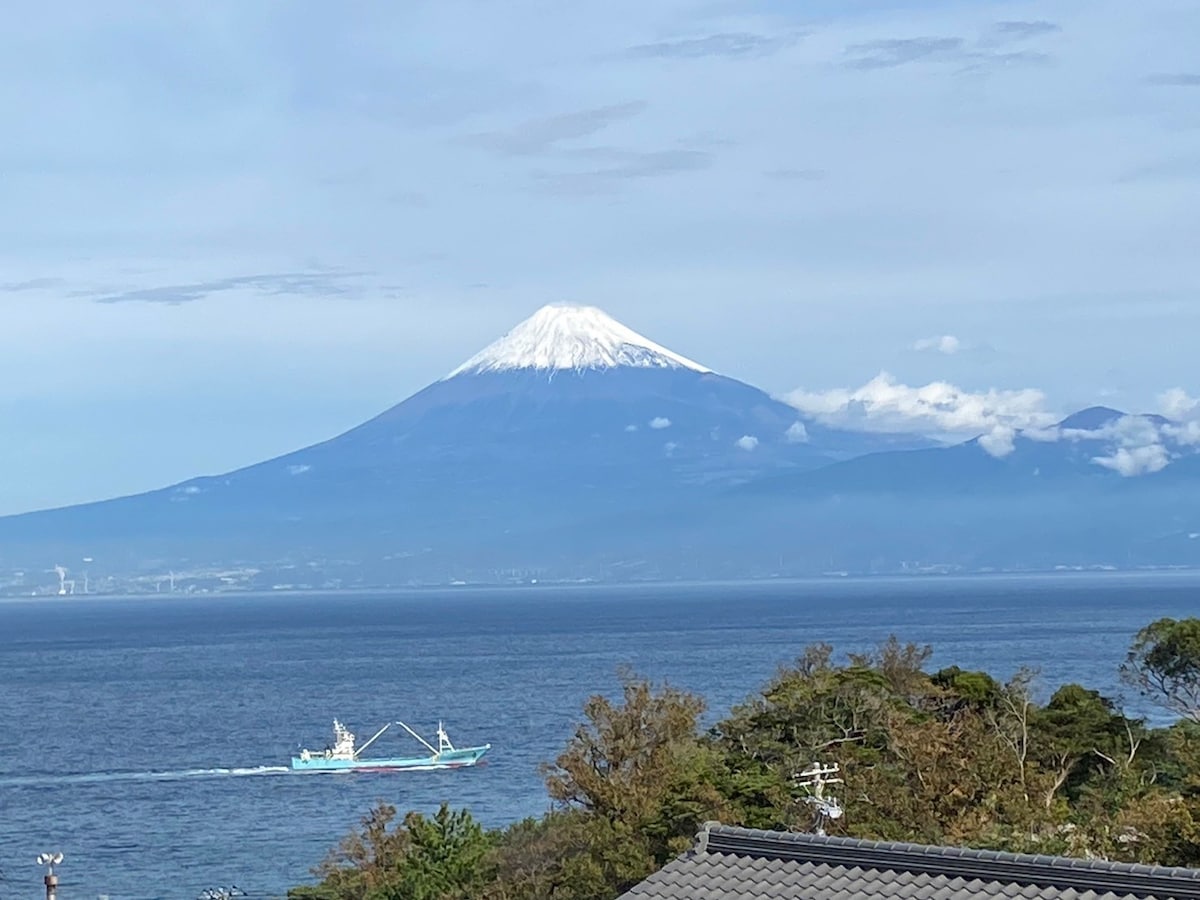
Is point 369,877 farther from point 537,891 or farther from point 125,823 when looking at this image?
point 125,823

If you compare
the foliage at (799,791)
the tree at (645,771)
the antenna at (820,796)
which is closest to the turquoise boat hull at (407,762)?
the foliage at (799,791)

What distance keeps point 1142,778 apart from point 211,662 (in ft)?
311

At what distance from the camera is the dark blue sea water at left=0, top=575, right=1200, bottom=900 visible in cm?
4925

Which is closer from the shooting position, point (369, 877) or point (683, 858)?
point (683, 858)

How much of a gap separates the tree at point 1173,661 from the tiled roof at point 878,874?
25.0 metres

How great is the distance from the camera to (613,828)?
2167 centimetres

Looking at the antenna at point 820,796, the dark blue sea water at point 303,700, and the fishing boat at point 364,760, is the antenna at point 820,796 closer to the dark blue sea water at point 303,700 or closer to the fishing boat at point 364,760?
the dark blue sea water at point 303,700

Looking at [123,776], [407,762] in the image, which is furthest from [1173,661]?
[123,776]

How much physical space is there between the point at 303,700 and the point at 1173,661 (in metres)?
58.7

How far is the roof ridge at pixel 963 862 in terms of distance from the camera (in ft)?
38.1

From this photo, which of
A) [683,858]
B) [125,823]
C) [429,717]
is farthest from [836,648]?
[683,858]

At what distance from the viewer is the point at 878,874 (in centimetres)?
1242

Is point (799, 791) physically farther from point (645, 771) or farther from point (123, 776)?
point (123, 776)

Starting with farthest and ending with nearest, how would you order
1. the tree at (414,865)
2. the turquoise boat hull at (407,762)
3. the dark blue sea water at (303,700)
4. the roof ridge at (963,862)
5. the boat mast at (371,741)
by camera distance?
the boat mast at (371,741), the turquoise boat hull at (407,762), the dark blue sea water at (303,700), the tree at (414,865), the roof ridge at (963,862)
